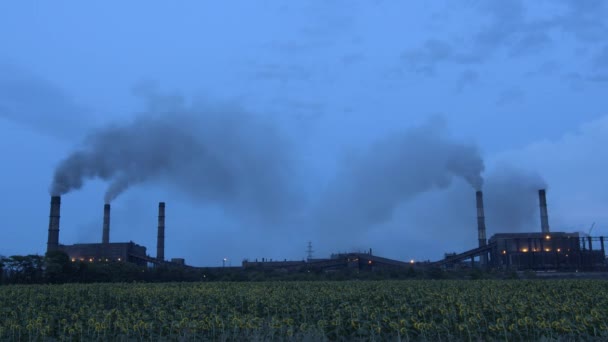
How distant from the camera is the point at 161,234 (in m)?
103

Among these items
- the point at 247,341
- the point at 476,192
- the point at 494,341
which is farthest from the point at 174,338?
the point at 476,192

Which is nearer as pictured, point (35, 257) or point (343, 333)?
point (343, 333)

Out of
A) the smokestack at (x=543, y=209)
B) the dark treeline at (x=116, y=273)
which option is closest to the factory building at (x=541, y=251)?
the smokestack at (x=543, y=209)

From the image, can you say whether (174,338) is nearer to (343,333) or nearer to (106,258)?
(343,333)

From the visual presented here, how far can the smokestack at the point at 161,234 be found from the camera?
102 metres

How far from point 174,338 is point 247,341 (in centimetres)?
287

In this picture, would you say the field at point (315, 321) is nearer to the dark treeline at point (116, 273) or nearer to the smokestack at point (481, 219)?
the dark treeline at point (116, 273)

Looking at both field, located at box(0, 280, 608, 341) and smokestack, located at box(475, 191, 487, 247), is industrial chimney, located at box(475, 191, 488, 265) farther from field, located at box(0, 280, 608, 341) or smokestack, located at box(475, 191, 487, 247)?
field, located at box(0, 280, 608, 341)

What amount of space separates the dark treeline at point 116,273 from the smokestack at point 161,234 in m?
15.7

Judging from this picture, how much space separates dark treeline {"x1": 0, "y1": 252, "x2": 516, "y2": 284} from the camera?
66.2m

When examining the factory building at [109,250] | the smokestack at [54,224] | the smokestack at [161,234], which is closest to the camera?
the smokestack at [54,224]

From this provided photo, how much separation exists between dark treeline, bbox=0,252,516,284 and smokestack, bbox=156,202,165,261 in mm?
15727

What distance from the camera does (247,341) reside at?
51.5 feet

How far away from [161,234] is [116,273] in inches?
1135
